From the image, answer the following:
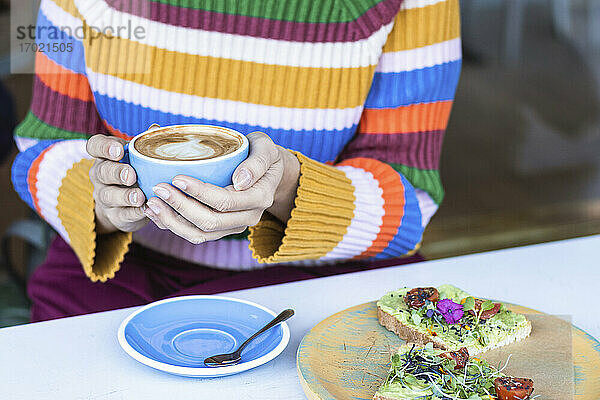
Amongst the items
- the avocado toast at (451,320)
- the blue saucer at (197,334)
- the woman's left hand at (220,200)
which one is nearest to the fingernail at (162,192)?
the woman's left hand at (220,200)

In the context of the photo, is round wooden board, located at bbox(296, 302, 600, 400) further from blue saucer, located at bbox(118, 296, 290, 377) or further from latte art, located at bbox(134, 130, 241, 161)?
latte art, located at bbox(134, 130, 241, 161)

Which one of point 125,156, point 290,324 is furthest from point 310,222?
point 125,156

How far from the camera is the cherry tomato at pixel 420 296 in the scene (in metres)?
0.83


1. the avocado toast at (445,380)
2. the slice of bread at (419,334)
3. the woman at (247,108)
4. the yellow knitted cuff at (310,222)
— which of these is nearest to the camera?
the avocado toast at (445,380)

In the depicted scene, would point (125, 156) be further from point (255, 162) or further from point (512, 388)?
point (512, 388)

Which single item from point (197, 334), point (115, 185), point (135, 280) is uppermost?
point (115, 185)

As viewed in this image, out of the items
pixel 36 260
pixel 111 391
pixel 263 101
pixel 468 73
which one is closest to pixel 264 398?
pixel 111 391

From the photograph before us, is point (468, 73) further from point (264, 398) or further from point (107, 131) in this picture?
point (264, 398)

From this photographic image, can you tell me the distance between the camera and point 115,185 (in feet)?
2.79

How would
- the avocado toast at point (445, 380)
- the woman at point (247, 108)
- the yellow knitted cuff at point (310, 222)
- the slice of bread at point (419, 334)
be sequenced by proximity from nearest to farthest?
the avocado toast at point (445, 380) < the slice of bread at point (419, 334) < the yellow knitted cuff at point (310, 222) < the woman at point (247, 108)

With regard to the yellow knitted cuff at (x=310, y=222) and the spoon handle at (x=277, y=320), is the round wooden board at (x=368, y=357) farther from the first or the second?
the yellow knitted cuff at (x=310, y=222)

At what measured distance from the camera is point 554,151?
3.39m

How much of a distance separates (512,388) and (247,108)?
62cm

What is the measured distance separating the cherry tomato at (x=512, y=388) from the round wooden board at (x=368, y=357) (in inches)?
1.2
